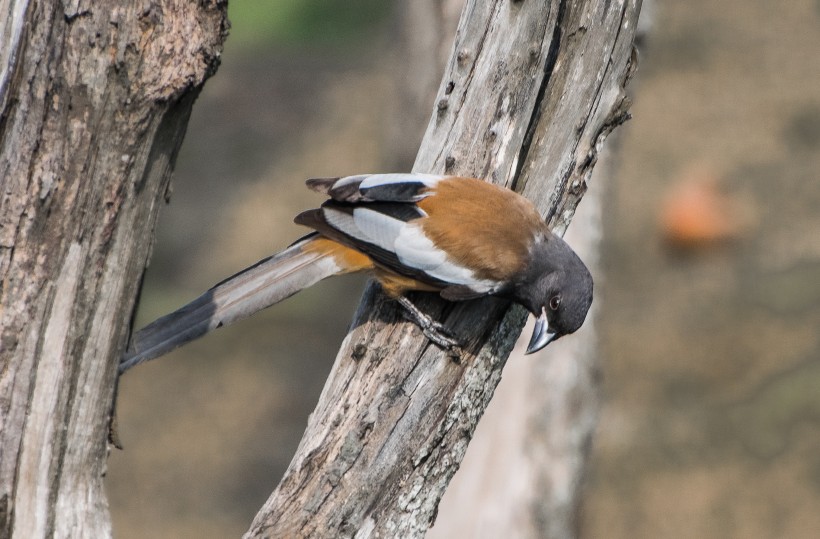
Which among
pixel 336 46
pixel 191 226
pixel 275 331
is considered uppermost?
pixel 336 46

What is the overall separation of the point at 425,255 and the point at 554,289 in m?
0.59

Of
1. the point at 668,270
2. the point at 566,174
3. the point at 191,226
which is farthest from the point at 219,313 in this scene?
the point at 191,226

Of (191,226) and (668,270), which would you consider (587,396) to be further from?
(191,226)

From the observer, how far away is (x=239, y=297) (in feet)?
13.8

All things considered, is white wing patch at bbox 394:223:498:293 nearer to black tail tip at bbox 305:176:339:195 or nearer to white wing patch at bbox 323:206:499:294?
white wing patch at bbox 323:206:499:294

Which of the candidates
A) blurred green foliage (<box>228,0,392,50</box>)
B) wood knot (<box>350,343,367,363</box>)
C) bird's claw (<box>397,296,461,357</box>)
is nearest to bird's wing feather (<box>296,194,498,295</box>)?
bird's claw (<box>397,296,461,357</box>)

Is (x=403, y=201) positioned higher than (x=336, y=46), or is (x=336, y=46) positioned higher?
(x=336, y=46)

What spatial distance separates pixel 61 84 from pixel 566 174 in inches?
80.3

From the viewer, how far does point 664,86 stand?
1370cm

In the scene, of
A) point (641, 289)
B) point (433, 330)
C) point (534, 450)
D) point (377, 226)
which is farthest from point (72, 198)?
point (641, 289)

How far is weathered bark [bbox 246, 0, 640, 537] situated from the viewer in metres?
3.54

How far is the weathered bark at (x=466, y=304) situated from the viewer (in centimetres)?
354

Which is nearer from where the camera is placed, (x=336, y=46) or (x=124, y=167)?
(x=124, y=167)

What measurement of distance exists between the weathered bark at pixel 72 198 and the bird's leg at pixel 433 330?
3.63ft
